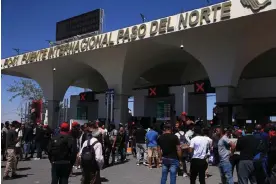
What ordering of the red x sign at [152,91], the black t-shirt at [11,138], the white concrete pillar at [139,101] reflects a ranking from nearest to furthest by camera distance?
the black t-shirt at [11,138]
the red x sign at [152,91]
the white concrete pillar at [139,101]

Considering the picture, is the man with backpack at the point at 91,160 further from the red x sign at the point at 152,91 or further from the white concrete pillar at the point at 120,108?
the red x sign at the point at 152,91

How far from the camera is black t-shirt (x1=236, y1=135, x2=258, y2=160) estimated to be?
7340 millimetres

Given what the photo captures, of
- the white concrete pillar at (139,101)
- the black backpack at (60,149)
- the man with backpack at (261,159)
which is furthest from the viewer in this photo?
the white concrete pillar at (139,101)

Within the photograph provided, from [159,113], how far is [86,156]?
22106 millimetres

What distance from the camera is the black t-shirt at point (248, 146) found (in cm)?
→ 734

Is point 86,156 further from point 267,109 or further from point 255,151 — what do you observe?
point 267,109

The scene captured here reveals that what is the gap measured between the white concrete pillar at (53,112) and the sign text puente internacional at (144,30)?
5.17 m

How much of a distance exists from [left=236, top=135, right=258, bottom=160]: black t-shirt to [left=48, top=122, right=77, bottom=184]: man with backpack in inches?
141

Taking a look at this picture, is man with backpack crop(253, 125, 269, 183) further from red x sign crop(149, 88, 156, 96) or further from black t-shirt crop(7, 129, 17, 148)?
red x sign crop(149, 88, 156, 96)

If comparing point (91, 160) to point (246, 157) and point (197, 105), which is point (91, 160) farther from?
point (197, 105)

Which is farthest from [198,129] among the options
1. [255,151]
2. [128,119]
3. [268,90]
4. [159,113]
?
[159,113]

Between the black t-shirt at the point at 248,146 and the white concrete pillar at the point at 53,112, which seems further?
the white concrete pillar at the point at 53,112

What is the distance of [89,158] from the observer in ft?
21.4

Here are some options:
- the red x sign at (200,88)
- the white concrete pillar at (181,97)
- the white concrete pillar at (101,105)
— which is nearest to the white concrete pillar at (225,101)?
the red x sign at (200,88)
